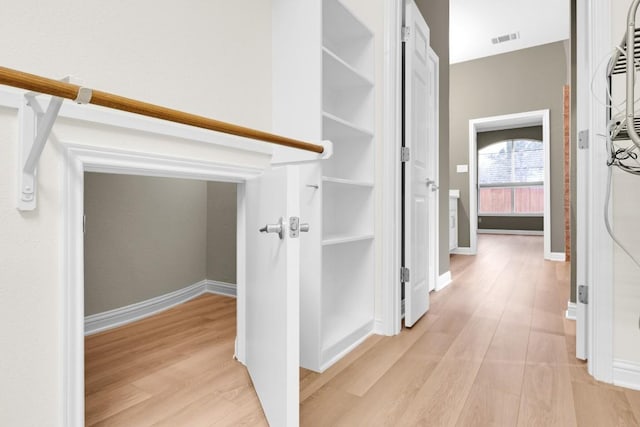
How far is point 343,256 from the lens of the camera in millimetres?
2031

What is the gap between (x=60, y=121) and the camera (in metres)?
0.93

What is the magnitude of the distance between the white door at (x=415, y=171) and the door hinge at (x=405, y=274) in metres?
0.02

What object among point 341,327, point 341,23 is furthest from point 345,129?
point 341,327

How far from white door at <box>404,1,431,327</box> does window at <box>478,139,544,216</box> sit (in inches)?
265

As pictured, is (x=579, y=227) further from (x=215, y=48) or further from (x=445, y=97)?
(x=445, y=97)

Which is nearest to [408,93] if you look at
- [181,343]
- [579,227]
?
[579,227]

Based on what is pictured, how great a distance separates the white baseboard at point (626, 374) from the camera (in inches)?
53.6

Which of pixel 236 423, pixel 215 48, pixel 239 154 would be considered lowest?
pixel 236 423

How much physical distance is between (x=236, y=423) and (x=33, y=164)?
→ 94cm

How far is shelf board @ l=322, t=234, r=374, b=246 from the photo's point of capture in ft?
5.16

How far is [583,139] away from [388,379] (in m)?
1.31

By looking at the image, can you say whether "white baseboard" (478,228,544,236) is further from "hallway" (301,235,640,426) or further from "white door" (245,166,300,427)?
"white door" (245,166,300,427)

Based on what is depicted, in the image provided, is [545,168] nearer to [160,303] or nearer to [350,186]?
[350,186]

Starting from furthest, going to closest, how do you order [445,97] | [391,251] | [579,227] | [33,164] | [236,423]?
[445,97] → [391,251] → [579,227] → [236,423] → [33,164]
